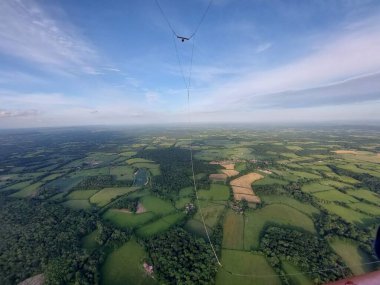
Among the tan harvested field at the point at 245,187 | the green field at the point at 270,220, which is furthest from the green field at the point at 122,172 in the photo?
the green field at the point at 270,220

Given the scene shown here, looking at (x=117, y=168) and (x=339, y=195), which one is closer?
(x=339, y=195)

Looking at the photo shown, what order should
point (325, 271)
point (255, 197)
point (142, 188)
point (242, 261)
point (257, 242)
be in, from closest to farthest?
point (325, 271)
point (242, 261)
point (257, 242)
point (255, 197)
point (142, 188)

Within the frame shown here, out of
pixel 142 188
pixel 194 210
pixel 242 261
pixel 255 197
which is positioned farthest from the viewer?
pixel 142 188

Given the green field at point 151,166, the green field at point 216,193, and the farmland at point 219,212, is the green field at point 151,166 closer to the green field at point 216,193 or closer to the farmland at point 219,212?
the farmland at point 219,212

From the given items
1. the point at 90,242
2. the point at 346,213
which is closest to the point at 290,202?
the point at 346,213

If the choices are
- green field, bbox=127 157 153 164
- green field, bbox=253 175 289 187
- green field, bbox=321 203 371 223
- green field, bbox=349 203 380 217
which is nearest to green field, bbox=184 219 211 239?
green field, bbox=253 175 289 187

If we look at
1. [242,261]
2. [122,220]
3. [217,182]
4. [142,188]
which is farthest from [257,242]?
[142,188]

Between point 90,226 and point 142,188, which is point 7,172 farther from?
point 90,226

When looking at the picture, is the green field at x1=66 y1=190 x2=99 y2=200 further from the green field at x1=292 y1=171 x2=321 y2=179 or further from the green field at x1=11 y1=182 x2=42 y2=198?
the green field at x1=292 y1=171 x2=321 y2=179
